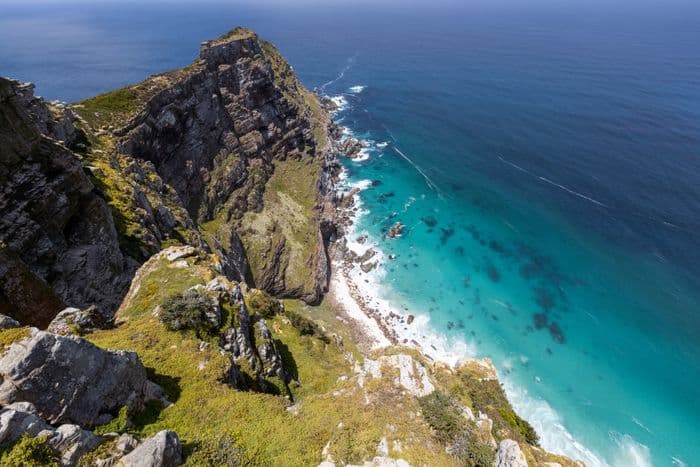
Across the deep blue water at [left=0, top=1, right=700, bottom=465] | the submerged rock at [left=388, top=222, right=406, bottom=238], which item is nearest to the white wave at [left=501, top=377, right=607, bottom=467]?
the deep blue water at [left=0, top=1, right=700, bottom=465]

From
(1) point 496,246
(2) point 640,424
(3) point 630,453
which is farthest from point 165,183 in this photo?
(2) point 640,424

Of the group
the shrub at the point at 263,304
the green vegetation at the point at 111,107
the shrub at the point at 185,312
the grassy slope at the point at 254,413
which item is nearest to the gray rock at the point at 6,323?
the grassy slope at the point at 254,413

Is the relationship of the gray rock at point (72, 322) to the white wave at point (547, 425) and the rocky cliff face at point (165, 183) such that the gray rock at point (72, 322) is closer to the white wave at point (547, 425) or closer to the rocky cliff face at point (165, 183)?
the rocky cliff face at point (165, 183)

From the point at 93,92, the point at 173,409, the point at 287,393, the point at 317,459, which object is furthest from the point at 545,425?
the point at 93,92

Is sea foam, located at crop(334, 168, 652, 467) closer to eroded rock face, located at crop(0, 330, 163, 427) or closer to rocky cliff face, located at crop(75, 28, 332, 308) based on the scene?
rocky cliff face, located at crop(75, 28, 332, 308)

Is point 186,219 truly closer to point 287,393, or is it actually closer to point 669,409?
point 287,393
